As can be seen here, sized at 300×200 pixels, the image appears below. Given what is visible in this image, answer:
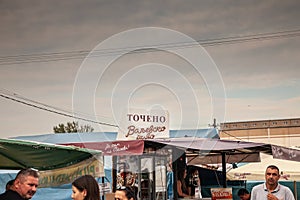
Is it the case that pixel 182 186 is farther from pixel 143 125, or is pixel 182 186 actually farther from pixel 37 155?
pixel 37 155

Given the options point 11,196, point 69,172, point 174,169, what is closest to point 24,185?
point 11,196

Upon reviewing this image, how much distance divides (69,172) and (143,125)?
4.39 metres

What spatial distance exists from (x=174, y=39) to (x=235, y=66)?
237cm

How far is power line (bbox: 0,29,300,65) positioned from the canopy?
12.9 ft

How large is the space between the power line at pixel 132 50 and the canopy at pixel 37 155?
394 centimetres

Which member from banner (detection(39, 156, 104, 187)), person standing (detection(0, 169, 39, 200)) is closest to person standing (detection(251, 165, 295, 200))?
banner (detection(39, 156, 104, 187))

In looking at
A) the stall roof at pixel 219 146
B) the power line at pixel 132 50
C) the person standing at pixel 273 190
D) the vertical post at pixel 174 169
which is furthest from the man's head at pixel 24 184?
the vertical post at pixel 174 169

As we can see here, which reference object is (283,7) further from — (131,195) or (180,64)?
(131,195)

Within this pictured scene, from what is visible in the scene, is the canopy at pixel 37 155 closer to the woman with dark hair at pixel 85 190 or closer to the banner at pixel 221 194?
the woman with dark hair at pixel 85 190

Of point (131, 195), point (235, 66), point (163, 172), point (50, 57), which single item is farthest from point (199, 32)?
point (131, 195)

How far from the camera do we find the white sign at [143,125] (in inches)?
415

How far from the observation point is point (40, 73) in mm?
15297

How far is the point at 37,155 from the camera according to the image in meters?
5.58

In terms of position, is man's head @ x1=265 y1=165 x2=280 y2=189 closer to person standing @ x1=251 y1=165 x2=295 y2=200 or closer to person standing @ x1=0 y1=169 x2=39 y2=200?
person standing @ x1=251 y1=165 x2=295 y2=200
